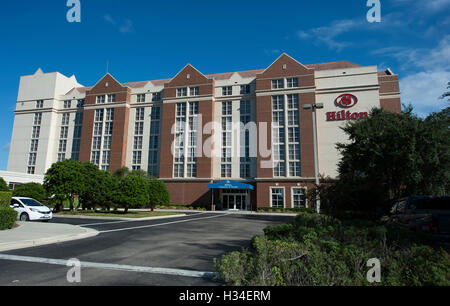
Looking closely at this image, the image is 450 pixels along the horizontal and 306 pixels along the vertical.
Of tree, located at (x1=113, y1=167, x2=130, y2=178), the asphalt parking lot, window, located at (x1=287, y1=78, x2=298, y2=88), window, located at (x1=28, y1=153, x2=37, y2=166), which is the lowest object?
the asphalt parking lot

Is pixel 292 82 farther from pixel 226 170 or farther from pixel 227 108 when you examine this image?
pixel 226 170

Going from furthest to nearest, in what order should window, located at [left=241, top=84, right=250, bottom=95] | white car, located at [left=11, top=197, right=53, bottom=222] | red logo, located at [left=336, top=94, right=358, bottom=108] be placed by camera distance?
1. window, located at [left=241, top=84, right=250, bottom=95]
2. red logo, located at [left=336, top=94, right=358, bottom=108]
3. white car, located at [left=11, top=197, right=53, bottom=222]

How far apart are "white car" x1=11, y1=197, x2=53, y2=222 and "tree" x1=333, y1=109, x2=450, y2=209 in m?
18.9

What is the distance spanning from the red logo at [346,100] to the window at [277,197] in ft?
51.3

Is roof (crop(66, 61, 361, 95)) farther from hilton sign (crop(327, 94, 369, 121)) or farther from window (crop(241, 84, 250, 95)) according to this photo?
hilton sign (crop(327, 94, 369, 121))

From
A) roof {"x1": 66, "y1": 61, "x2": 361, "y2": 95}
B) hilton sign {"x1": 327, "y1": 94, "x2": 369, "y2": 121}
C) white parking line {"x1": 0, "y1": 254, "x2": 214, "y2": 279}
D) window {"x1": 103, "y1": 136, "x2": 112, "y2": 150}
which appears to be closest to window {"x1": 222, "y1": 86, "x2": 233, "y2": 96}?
roof {"x1": 66, "y1": 61, "x2": 361, "y2": 95}

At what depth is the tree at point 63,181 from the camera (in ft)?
85.1

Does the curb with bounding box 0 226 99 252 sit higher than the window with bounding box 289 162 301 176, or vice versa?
the window with bounding box 289 162 301 176

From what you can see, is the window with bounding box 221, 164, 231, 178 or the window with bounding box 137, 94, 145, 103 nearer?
the window with bounding box 221, 164, 231, 178

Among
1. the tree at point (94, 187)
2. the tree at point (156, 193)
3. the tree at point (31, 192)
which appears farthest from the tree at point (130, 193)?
the tree at point (31, 192)

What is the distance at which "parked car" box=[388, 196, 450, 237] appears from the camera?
312 inches

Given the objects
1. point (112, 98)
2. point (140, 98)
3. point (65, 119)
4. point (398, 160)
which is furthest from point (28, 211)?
point (65, 119)

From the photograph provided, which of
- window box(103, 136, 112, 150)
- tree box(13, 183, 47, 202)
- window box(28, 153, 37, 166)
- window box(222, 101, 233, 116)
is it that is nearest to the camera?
tree box(13, 183, 47, 202)

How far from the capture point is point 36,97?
5406 cm
